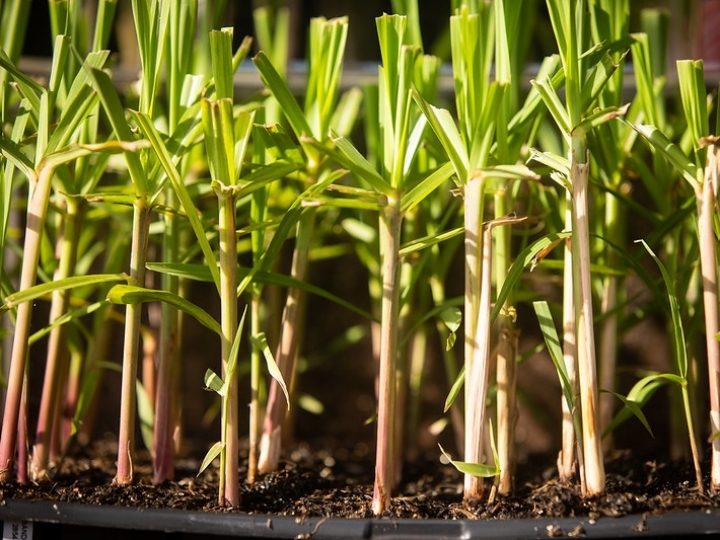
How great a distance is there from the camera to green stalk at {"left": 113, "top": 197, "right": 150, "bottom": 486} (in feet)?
1.94

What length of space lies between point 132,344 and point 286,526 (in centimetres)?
21

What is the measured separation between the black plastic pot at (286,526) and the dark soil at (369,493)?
0.02m

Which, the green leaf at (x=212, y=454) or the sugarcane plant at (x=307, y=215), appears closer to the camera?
the green leaf at (x=212, y=454)

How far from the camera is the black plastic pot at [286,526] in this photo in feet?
1.70

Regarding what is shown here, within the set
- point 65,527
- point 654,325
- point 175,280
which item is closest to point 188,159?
point 175,280

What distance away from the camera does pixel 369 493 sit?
25.0 inches

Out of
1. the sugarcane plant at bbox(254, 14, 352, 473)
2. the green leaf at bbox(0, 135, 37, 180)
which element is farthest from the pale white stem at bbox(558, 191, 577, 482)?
the green leaf at bbox(0, 135, 37, 180)

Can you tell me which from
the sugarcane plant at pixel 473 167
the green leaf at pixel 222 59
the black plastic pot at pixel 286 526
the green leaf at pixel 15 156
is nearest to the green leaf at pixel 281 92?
the green leaf at pixel 222 59

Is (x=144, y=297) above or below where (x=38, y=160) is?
below

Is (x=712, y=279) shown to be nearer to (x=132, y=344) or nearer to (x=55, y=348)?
(x=132, y=344)

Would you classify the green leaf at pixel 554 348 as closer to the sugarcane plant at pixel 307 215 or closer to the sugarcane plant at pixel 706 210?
the sugarcane plant at pixel 706 210

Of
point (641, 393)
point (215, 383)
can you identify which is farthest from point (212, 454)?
point (641, 393)

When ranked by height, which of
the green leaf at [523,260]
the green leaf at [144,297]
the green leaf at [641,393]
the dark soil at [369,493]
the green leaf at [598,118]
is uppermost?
the green leaf at [598,118]

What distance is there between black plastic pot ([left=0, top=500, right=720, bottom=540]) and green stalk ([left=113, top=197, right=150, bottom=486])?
0.06m
